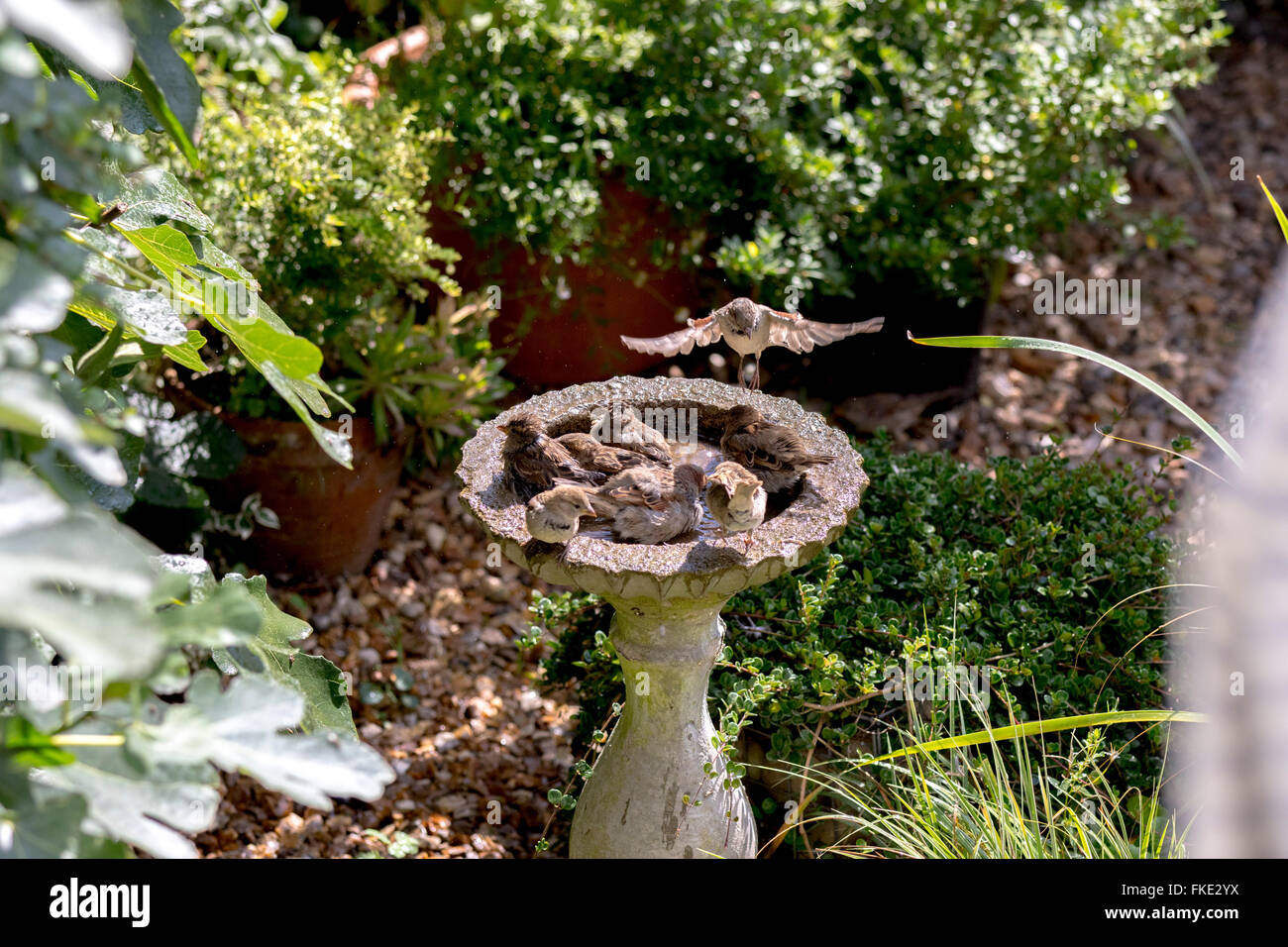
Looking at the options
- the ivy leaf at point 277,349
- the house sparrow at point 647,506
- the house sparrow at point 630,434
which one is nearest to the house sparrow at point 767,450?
the house sparrow at point 630,434

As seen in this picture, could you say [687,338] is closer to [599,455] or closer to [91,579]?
[599,455]

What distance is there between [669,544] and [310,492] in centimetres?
188

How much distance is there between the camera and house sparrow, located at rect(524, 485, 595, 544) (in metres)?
2.06

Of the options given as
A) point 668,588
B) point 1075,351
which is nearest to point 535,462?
point 668,588

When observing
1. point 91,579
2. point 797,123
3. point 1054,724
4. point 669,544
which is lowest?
point 91,579

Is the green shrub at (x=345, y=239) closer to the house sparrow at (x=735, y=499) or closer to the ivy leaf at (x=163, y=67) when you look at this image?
the house sparrow at (x=735, y=499)

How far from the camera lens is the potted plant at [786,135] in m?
3.94

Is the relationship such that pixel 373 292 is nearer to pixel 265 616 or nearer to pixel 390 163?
pixel 390 163

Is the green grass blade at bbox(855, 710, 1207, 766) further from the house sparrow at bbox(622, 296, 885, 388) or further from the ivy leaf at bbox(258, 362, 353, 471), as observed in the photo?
the ivy leaf at bbox(258, 362, 353, 471)

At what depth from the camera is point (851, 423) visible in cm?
461

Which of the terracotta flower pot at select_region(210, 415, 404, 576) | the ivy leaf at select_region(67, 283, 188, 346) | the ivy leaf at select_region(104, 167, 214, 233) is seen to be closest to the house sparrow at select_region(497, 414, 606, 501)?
the ivy leaf at select_region(104, 167, 214, 233)

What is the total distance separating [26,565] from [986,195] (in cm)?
396

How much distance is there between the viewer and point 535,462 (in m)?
2.32
